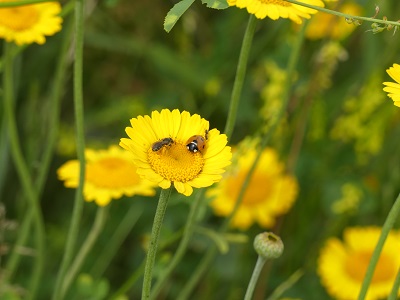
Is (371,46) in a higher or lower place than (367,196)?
higher

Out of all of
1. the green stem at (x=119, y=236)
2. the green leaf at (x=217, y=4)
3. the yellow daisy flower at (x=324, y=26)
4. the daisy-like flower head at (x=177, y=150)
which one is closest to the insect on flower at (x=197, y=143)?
the daisy-like flower head at (x=177, y=150)

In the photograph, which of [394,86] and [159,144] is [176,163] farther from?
[394,86]

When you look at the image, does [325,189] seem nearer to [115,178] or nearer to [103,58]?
[115,178]

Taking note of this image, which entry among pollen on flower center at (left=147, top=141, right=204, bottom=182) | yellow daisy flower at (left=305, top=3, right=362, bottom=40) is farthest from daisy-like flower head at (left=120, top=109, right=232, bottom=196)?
yellow daisy flower at (left=305, top=3, right=362, bottom=40)

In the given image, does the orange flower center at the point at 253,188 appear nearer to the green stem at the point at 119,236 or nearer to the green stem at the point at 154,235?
the green stem at the point at 119,236

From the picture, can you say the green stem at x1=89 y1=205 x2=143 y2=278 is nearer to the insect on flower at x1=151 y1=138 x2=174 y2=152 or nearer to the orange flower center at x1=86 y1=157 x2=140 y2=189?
the orange flower center at x1=86 y1=157 x2=140 y2=189

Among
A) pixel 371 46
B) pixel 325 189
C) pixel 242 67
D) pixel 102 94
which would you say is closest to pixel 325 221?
pixel 325 189
